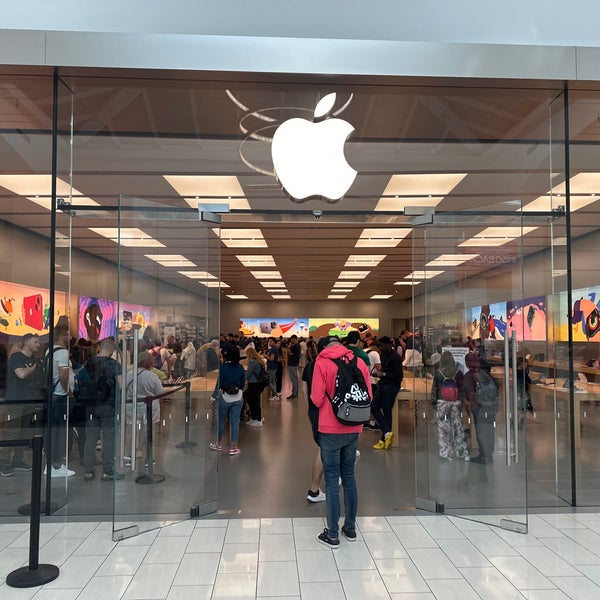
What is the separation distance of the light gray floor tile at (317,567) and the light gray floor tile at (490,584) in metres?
0.81

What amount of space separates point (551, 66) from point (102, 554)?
207 inches

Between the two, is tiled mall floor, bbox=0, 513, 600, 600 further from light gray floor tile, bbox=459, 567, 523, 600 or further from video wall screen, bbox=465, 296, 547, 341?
video wall screen, bbox=465, 296, 547, 341

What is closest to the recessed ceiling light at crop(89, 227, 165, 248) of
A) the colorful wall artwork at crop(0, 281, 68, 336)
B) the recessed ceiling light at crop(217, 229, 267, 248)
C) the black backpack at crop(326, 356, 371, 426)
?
the colorful wall artwork at crop(0, 281, 68, 336)

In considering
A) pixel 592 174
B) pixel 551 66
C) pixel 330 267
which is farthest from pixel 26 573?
pixel 330 267

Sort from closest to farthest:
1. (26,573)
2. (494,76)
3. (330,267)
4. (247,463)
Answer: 1. (26,573)
2. (494,76)
3. (247,463)
4. (330,267)

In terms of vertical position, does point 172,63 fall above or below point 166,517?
above

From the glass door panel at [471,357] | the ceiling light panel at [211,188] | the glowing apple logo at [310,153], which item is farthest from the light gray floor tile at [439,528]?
the ceiling light panel at [211,188]

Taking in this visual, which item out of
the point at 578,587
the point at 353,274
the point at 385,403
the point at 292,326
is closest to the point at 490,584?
the point at 578,587

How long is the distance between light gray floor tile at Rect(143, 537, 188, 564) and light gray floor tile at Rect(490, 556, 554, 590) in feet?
6.85

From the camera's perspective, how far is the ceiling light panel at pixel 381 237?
9.23 metres

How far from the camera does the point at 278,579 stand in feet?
10.1

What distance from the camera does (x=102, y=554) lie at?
11.4 feet

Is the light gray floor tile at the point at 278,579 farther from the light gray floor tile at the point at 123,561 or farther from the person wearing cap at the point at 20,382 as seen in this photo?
the person wearing cap at the point at 20,382

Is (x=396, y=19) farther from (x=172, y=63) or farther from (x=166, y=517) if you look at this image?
(x=166, y=517)
